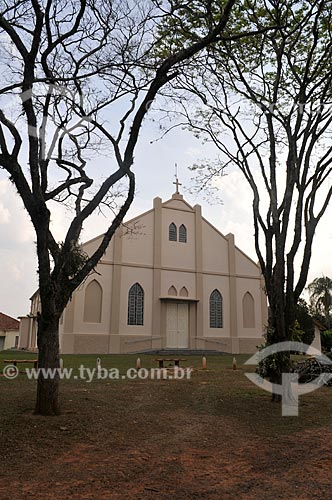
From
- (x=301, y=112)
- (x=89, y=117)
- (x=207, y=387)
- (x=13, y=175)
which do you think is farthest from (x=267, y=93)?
(x=207, y=387)

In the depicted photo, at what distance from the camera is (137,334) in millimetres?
28844

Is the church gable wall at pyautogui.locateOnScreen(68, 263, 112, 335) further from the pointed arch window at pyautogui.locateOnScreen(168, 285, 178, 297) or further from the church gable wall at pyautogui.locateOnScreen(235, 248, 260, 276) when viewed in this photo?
the church gable wall at pyautogui.locateOnScreen(235, 248, 260, 276)

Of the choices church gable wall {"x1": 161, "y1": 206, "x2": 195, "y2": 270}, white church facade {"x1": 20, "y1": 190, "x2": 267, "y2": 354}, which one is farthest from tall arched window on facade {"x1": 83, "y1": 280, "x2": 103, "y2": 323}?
church gable wall {"x1": 161, "y1": 206, "x2": 195, "y2": 270}

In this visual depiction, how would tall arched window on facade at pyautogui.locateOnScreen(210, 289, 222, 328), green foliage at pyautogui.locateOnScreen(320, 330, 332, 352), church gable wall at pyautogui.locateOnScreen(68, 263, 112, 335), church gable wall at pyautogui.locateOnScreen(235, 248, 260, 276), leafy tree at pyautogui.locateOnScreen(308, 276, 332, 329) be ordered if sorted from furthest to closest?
leafy tree at pyautogui.locateOnScreen(308, 276, 332, 329) → green foliage at pyautogui.locateOnScreen(320, 330, 332, 352) → church gable wall at pyautogui.locateOnScreen(235, 248, 260, 276) → tall arched window on facade at pyautogui.locateOnScreen(210, 289, 222, 328) → church gable wall at pyautogui.locateOnScreen(68, 263, 112, 335)

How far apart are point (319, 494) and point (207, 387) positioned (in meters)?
7.49

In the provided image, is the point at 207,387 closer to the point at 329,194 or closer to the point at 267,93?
the point at 329,194

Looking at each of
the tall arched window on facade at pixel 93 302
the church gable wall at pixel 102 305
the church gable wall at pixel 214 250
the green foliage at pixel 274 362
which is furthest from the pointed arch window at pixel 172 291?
the green foliage at pixel 274 362

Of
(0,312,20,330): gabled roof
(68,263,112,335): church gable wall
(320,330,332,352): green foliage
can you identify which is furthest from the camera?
(0,312,20,330): gabled roof

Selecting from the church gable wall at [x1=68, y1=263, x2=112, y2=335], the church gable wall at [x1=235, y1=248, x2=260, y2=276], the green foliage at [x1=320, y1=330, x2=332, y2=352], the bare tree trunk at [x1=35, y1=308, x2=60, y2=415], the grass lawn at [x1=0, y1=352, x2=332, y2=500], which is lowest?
the grass lawn at [x1=0, y1=352, x2=332, y2=500]

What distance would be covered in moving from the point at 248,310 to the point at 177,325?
19.6ft

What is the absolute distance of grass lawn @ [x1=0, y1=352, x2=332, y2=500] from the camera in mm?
4934

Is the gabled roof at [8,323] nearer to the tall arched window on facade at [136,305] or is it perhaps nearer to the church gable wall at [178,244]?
the tall arched window on facade at [136,305]

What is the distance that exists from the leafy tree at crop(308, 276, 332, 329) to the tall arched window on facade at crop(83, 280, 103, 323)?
26.6m

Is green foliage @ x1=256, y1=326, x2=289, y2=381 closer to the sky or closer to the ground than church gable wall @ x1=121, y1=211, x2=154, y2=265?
closer to the ground
